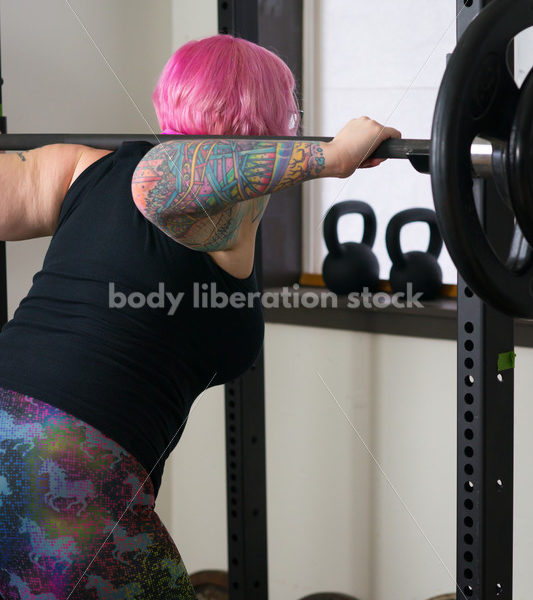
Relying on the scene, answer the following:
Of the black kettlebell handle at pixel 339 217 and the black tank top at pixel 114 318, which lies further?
the black kettlebell handle at pixel 339 217

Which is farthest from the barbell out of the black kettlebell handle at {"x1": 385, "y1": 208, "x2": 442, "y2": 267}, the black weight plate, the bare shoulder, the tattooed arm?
the black kettlebell handle at {"x1": 385, "y1": 208, "x2": 442, "y2": 267}

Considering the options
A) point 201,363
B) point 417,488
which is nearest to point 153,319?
point 201,363

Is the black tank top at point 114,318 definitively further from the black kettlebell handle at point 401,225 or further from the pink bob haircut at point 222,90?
the black kettlebell handle at point 401,225

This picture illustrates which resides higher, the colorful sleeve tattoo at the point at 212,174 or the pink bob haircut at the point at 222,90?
the pink bob haircut at the point at 222,90

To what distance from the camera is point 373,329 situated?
1.65 m

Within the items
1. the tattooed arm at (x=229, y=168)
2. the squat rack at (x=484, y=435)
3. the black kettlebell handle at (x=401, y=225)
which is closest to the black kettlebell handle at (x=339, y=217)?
the black kettlebell handle at (x=401, y=225)

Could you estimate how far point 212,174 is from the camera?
2.65ft

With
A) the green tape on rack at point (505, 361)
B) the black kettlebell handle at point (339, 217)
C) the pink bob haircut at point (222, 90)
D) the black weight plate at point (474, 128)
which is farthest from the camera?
the black kettlebell handle at point (339, 217)

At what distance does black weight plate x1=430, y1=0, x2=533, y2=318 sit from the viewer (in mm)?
673

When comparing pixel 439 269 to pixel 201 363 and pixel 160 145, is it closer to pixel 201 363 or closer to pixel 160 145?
pixel 201 363

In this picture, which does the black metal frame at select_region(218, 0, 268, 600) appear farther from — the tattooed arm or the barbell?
the barbell

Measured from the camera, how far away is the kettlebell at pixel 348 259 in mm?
1658

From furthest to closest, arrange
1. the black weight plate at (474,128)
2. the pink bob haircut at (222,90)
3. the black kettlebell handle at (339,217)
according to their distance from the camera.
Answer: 1. the black kettlebell handle at (339,217)
2. the pink bob haircut at (222,90)
3. the black weight plate at (474,128)

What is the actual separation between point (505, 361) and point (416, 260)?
0.57m
